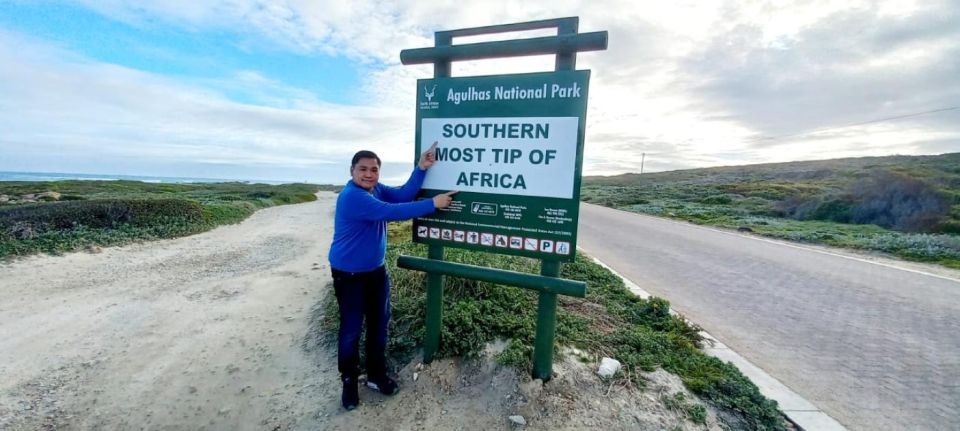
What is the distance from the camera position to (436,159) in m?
3.54

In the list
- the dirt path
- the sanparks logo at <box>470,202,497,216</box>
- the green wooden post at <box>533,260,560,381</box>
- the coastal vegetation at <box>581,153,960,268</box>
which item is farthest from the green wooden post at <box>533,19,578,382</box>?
the coastal vegetation at <box>581,153,960,268</box>

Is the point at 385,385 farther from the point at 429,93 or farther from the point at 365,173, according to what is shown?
the point at 429,93

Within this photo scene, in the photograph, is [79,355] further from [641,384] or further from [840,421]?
[840,421]

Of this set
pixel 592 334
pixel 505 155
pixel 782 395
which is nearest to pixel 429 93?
pixel 505 155

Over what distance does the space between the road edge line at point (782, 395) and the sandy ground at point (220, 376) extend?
679 millimetres

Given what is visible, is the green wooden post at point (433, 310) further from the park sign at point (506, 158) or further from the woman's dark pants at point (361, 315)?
the woman's dark pants at point (361, 315)

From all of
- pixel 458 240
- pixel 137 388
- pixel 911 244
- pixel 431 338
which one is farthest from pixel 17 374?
pixel 911 244

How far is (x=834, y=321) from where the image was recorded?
17.6 ft

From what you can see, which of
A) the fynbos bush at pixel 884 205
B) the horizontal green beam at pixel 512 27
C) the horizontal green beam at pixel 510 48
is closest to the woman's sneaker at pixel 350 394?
the horizontal green beam at pixel 510 48

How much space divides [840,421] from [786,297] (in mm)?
3799

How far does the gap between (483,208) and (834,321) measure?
16.8ft

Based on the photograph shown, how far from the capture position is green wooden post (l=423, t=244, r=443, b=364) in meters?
3.73

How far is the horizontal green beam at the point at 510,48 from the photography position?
303cm

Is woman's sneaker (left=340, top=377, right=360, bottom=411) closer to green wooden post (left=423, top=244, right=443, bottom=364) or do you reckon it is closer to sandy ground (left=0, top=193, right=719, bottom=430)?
sandy ground (left=0, top=193, right=719, bottom=430)
